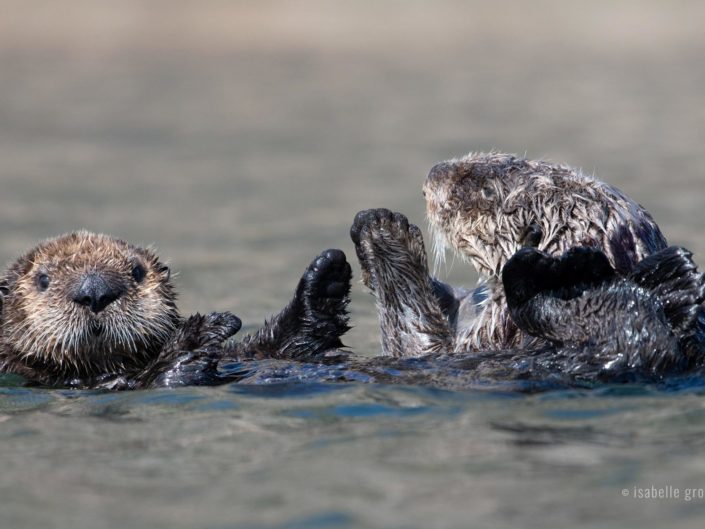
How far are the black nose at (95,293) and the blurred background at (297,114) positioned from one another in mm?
2622

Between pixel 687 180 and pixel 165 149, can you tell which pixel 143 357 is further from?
pixel 165 149

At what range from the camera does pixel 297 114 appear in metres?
17.3

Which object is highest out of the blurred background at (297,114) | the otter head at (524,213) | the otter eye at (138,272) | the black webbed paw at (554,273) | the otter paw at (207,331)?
the blurred background at (297,114)

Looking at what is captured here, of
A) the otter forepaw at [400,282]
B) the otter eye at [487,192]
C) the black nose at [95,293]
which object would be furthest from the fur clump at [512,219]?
the black nose at [95,293]

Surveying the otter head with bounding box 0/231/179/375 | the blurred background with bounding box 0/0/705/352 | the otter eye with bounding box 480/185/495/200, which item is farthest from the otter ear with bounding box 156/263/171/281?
the blurred background with bounding box 0/0/705/352

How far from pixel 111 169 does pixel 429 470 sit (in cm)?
1017

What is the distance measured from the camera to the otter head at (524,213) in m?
6.03

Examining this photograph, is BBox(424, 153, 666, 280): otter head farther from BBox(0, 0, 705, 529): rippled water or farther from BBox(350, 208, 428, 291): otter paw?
BBox(0, 0, 705, 529): rippled water

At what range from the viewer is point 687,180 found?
1255 centimetres

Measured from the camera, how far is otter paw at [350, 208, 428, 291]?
6551mm

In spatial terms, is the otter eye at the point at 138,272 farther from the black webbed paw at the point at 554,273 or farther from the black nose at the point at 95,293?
the black webbed paw at the point at 554,273

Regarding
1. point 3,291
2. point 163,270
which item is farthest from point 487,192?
point 3,291

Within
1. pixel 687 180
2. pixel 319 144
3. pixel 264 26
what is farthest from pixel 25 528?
pixel 264 26

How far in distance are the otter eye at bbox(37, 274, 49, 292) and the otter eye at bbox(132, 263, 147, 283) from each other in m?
0.46
